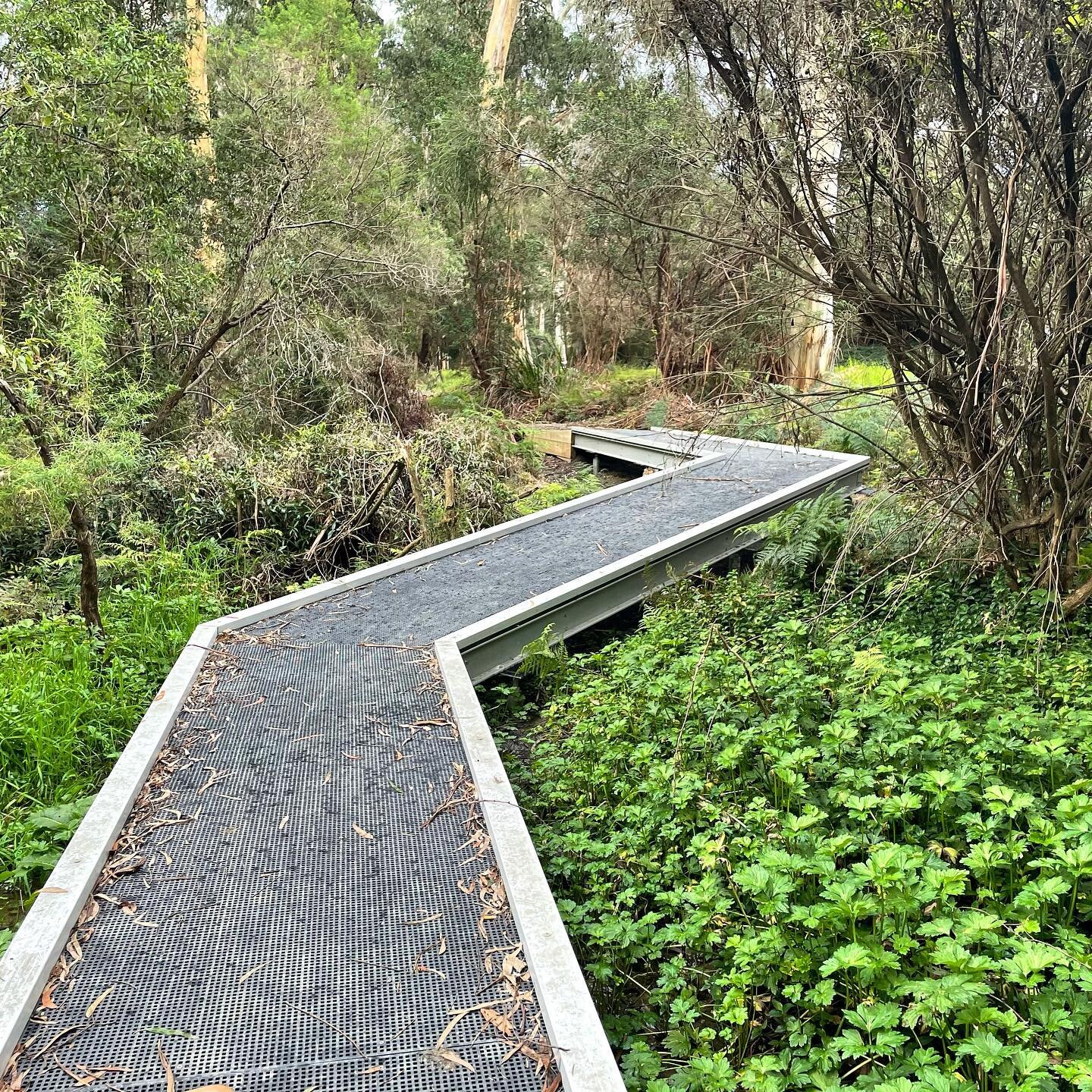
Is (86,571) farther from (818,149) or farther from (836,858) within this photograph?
(818,149)

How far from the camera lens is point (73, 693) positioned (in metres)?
4.39

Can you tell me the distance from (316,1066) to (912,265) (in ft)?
14.6

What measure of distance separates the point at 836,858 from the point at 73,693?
3.77 metres

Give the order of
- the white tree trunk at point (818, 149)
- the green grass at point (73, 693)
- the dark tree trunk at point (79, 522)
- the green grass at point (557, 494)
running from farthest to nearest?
the green grass at point (557, 494), the dark tree trunk at point (79, 522), the white tree trunk at point (818, 149), the green grass at point (73, 693)

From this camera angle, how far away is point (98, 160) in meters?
7.66

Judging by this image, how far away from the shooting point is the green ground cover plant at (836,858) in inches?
78.8

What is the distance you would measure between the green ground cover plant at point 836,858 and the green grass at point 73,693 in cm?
210

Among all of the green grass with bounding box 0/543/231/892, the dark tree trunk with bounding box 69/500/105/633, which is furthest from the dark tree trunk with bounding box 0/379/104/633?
the green grass with bounding box 0/543/231/892

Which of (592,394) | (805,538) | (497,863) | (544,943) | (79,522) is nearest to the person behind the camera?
(544,943)

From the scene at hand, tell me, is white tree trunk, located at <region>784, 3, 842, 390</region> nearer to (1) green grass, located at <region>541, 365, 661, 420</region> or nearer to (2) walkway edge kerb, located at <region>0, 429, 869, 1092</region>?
(2) walkway edge kerb, located at <region>0, 429, 869, 1092</region>

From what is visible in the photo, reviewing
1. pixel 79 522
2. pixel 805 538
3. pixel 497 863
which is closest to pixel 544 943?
pixel 497 863

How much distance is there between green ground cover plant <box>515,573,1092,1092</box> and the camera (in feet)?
6.57

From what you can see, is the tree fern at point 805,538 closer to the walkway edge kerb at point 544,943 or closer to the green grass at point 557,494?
the green grass at point 557,494

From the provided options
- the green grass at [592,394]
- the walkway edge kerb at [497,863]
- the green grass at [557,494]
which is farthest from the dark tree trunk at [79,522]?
the green grass at [592,394]
